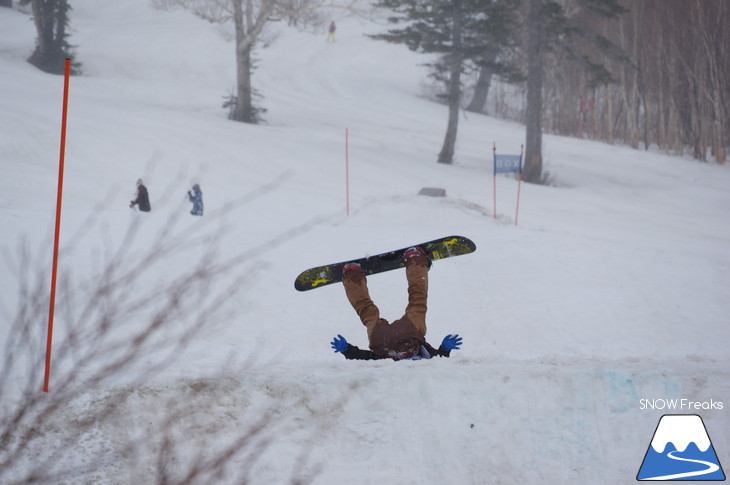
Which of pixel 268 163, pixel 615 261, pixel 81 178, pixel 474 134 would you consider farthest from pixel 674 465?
pixel 474 134

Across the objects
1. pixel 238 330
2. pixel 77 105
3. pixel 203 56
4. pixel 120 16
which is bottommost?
pixel 238 330

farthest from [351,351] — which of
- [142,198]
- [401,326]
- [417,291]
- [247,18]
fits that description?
[247,18]

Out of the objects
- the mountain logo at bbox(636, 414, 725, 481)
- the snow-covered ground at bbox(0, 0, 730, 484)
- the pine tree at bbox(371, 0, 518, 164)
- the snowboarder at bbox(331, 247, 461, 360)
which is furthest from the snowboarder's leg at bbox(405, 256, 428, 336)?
the pine tree at bbox(371, 0, 518, 164)

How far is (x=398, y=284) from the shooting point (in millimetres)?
10633

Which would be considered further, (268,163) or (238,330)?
(268,163)

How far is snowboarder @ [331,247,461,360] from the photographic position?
5.88 meters

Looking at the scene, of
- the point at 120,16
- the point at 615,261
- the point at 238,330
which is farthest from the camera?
the point at 120,16

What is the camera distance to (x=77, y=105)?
970 inches

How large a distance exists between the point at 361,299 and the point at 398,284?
13.7 feet

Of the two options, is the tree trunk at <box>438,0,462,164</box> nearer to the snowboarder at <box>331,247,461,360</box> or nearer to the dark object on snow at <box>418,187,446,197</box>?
the dark object on snow at <box>418,187,446,197</box>

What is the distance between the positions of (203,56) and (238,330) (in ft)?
129

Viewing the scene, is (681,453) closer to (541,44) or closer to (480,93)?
(541,44)

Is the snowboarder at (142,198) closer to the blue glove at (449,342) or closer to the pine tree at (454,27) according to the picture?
the blue glove at (449,342)

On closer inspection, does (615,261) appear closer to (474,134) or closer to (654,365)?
(654,365)
